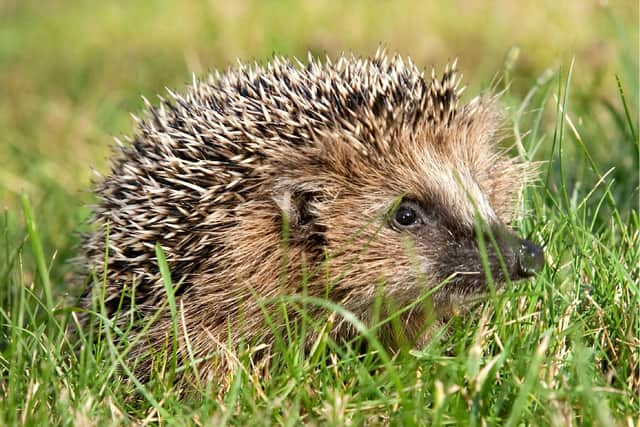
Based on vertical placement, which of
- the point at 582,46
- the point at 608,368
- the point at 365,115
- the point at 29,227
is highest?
the point at 582,46

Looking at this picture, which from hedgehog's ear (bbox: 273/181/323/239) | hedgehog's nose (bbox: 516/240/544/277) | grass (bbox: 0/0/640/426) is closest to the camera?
grass (bbox: 0/0/640/426)

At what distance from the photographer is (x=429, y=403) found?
303 centimetres

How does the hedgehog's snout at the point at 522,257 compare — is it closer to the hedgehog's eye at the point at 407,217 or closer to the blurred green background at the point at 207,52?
the hedgehog's eye at the point at 407,217

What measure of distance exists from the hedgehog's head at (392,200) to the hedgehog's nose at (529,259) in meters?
0.18

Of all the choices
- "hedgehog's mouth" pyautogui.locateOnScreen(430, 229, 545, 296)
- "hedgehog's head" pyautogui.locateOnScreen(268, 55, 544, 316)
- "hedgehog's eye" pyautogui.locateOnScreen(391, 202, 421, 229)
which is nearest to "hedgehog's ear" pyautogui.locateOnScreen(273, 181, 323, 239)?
"hedgehog's head" pyautogui.locateOnScreen(268, 55, 544, 316)

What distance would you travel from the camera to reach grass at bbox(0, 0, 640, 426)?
2953mm

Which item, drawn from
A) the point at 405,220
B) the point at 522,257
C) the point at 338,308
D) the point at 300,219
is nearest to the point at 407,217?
the point at 405,220

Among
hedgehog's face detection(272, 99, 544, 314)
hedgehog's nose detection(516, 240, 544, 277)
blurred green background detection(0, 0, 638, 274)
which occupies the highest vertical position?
blurred green background detection(0, 0, 638, 274)

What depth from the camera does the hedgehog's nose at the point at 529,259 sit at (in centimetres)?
337

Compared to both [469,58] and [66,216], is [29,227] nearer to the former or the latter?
[66,216]

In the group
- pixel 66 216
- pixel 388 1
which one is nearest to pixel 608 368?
pixel 66 216

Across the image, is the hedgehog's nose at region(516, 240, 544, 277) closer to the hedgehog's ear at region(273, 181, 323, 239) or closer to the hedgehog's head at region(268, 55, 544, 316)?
the hedgehog's head at region(268, 55, 544, 316)

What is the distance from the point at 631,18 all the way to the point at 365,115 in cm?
434

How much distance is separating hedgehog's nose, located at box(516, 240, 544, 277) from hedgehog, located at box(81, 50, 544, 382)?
0.20 meters
